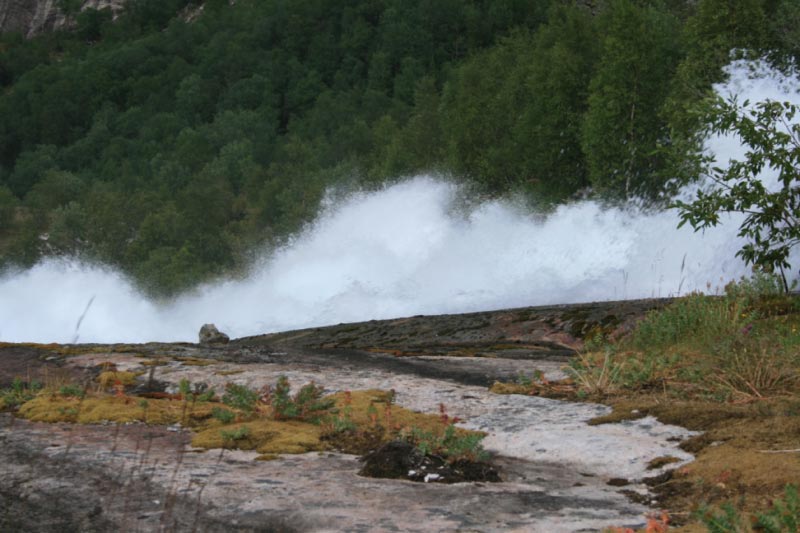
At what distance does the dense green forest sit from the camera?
3850 centimetres

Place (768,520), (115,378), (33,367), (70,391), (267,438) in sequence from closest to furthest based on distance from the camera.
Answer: (768,520), (267,438), (70,391), (115,378), (33,367)

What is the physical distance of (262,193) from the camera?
79.4 metres

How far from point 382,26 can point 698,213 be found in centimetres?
10584

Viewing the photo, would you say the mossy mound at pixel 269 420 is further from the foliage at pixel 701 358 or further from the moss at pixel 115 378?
the foliage at pixel 701 358

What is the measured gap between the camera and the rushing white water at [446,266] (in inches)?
1135

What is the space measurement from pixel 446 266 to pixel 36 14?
15635 centimetres

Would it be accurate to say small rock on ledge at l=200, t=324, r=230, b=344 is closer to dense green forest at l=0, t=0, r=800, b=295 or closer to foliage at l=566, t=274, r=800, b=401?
dense green forest at l=0, t=0, r=800, b=295

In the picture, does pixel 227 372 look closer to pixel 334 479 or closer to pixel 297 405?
pixel 297 405

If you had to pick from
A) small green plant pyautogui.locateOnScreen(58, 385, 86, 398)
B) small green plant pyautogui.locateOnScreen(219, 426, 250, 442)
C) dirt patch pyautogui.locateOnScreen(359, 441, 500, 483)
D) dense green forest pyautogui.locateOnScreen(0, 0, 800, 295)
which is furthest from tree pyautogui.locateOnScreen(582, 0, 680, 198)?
dirt patch pyautogui.locateOnScreen(359, 441, 500, 483)

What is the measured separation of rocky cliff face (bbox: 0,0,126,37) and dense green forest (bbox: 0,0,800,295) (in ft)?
9.68

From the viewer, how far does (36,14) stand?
16775 centimetres

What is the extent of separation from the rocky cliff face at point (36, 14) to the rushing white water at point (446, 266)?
13240 centimetres

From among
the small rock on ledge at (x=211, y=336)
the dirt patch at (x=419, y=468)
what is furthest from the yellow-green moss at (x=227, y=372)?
the small rock on ledge at (x=211, y=336)

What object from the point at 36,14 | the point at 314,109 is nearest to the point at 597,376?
the point at 314,109
